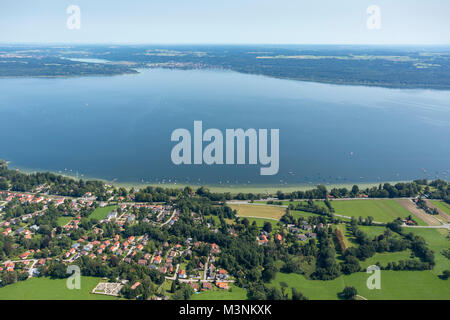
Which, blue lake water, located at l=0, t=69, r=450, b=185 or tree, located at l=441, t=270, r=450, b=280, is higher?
blue lake water, located at l=0, t=69, r=450, b=185

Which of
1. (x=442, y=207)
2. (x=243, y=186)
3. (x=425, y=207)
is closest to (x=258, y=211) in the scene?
(x=243, y=186)

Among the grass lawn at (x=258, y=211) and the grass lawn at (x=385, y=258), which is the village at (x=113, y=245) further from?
the grass lawn at (x=385, y=258)

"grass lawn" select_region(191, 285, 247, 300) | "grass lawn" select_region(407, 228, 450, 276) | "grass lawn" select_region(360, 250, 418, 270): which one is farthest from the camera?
"grass lawn" select_region(360, 250, 418, 270)

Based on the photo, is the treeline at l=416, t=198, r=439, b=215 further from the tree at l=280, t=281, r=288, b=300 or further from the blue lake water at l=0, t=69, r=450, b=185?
the tree at l=280, t=281, r=288, b=300

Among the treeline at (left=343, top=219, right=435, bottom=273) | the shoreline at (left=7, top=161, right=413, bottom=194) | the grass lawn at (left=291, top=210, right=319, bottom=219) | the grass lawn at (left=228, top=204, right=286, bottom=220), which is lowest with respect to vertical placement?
the treeline at (left=343, top=219, right=435, bottom=273)

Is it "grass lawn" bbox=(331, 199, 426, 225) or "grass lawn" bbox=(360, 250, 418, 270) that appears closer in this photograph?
"grass lawn" bbox=(360, 250, 418, 270)

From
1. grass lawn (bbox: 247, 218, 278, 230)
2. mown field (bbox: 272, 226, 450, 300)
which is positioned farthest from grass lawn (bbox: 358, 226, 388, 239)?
grass lawn (bbox: 247, 218, 278, 230)

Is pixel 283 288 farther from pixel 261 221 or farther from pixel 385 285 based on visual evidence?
pixel 261 221

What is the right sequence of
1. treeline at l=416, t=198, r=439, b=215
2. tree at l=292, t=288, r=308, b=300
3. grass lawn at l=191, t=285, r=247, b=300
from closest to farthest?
1. tree at l=292, t=288, r=308, b=300
2. grass lawn at l=191, t=285, r=247, b=300
3. treeline at l=416, t=198, r=439, b=215
